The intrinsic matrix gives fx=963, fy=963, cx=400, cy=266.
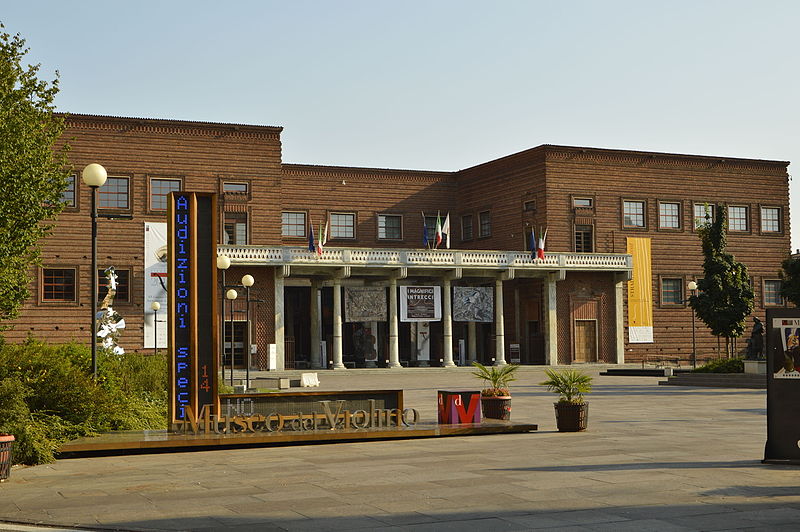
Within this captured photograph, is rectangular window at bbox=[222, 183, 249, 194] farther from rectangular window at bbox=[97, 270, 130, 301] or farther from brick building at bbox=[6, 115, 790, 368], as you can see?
rectangular window at bbox=[97, 270, 130, 301]

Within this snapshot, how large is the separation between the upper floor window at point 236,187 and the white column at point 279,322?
17.3 feet

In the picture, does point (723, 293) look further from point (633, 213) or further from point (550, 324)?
point (633, 213)

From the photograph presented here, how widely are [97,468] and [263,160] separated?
43.4 meters

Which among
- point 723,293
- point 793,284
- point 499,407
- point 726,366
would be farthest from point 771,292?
point 499,407

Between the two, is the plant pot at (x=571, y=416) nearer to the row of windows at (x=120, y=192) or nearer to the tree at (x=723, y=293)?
the tree at (x=723, y=293)

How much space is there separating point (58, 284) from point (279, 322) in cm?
1205

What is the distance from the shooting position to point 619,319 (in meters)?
61.7

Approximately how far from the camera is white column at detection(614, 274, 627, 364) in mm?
61562

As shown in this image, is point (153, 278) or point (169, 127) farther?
point (169, 127)

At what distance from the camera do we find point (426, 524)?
9.60m

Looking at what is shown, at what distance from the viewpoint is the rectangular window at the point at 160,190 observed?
5362 centimetres

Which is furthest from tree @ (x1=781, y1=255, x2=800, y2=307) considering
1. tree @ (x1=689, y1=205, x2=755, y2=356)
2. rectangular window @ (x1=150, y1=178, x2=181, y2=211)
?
rectangular window @ (x1=150, y1=178, x2=181, y2=211)

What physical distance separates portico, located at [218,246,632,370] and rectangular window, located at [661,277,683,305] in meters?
3.24

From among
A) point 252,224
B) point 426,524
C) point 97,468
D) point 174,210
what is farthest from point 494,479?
point 252,224
